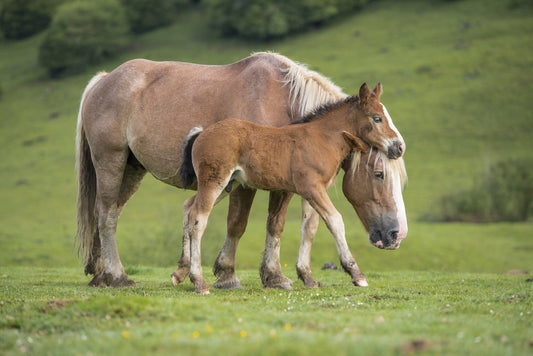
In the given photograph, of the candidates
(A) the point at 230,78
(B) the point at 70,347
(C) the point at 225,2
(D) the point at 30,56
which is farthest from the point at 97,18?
(B) the point at 70,347

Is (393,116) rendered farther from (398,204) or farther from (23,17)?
(23,17)

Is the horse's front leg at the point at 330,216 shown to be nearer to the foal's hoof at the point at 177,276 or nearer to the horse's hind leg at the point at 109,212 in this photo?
the foal's hoof at the point at 177,276

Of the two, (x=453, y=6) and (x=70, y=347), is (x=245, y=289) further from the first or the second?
(x=453, y=6)

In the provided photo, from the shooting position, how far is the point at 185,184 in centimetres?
892

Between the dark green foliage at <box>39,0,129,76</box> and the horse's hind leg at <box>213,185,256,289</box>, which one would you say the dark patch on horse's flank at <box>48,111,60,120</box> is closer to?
the dark green foliage at <box>39,0,129,76</box>

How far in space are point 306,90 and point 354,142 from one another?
119 cm

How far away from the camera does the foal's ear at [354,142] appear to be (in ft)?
28.4

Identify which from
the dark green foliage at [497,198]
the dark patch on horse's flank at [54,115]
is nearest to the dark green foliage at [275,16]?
the dark patch on horse's flank at [54,115]

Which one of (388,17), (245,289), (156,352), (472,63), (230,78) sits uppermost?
(388,17)

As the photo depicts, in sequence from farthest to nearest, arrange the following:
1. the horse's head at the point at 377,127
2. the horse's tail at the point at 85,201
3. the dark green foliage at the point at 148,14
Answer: the dark green foliage at the point at 148,14, the horse's tail at the point at 85,201, the horse's head at the point at 377,127

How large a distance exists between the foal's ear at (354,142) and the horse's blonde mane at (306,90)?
2.56 feet

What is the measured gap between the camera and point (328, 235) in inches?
1116

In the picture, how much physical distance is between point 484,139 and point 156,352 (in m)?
42.7

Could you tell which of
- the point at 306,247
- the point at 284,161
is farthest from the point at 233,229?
the point at 284,161
